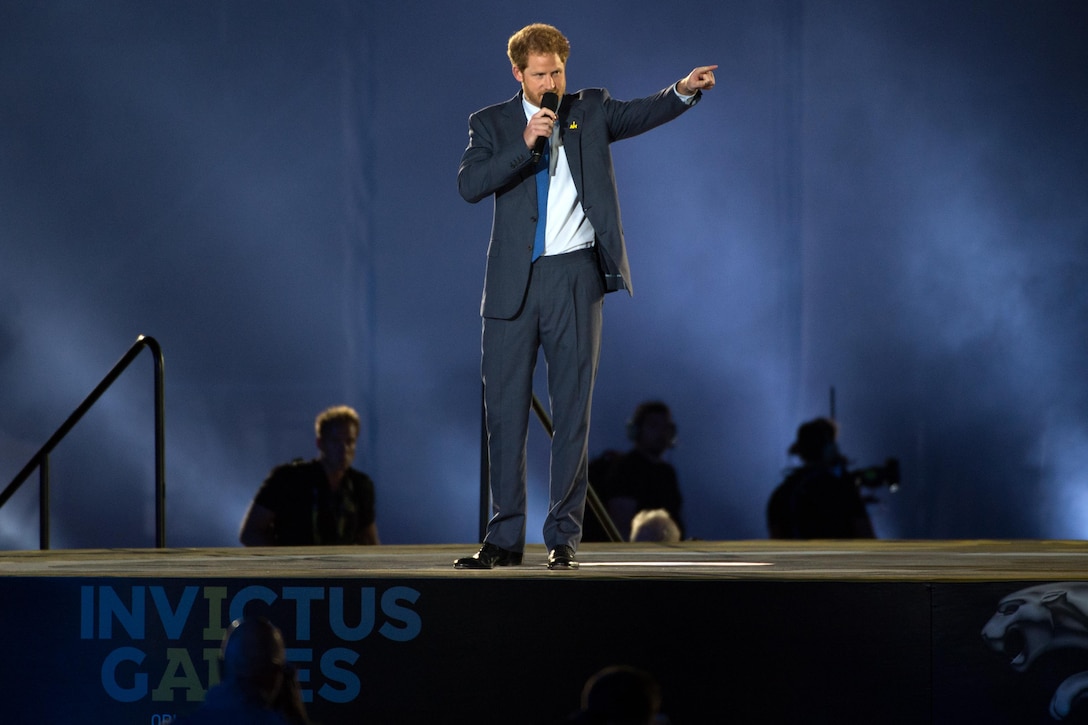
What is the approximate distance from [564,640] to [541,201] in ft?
3.21

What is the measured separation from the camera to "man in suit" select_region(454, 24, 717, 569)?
301 centimetres

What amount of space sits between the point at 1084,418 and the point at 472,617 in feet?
15.0

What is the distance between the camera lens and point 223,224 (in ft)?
21.9

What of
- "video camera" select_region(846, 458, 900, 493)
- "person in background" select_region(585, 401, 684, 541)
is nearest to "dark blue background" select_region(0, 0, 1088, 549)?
"video camera" select_region(846, 458, 900, 493)

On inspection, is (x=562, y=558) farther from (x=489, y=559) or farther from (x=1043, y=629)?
(x=1043, y=629)

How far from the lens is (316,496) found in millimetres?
4965

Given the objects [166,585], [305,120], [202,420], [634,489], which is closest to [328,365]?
[202,420]

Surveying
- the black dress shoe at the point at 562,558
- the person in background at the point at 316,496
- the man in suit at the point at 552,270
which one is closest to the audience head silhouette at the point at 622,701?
the black dress shoe at the point at 562,558

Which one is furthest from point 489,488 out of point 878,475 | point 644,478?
point 878,475

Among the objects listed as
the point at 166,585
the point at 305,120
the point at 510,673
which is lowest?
the point at 510,673

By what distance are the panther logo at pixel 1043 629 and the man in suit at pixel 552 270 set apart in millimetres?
904

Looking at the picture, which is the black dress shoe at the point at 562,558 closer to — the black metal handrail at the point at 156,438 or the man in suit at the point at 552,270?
the man in suit at the point at 552,270

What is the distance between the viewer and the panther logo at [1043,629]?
8.07 ft

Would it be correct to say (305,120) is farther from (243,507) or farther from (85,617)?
(85,617)
